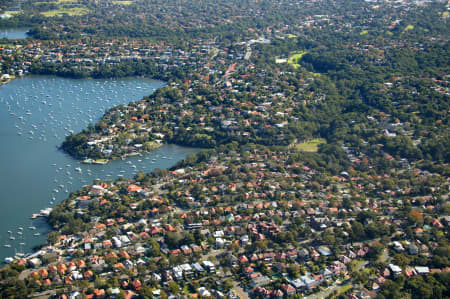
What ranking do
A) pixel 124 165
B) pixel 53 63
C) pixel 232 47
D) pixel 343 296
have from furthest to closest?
pixel 232 47 → pixel 53 63 → pixel 124 165 → pixel 343 296

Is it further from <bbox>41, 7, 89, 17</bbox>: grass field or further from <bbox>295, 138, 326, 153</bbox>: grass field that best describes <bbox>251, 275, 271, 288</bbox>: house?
<bbox>41, 7, 89, 17</bbox>: grass field

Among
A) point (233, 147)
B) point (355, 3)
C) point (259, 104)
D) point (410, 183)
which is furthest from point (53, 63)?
point (355, 3)

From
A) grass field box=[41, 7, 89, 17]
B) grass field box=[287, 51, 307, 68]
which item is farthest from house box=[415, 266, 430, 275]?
grass field box=[41, 7, 89, 17]

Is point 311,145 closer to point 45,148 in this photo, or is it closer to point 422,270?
point 422,270

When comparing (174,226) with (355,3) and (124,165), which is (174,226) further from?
(355,3)

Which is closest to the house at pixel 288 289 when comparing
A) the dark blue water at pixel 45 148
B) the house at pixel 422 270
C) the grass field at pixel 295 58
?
the house at pixel 422 270

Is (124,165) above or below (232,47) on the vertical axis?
below
